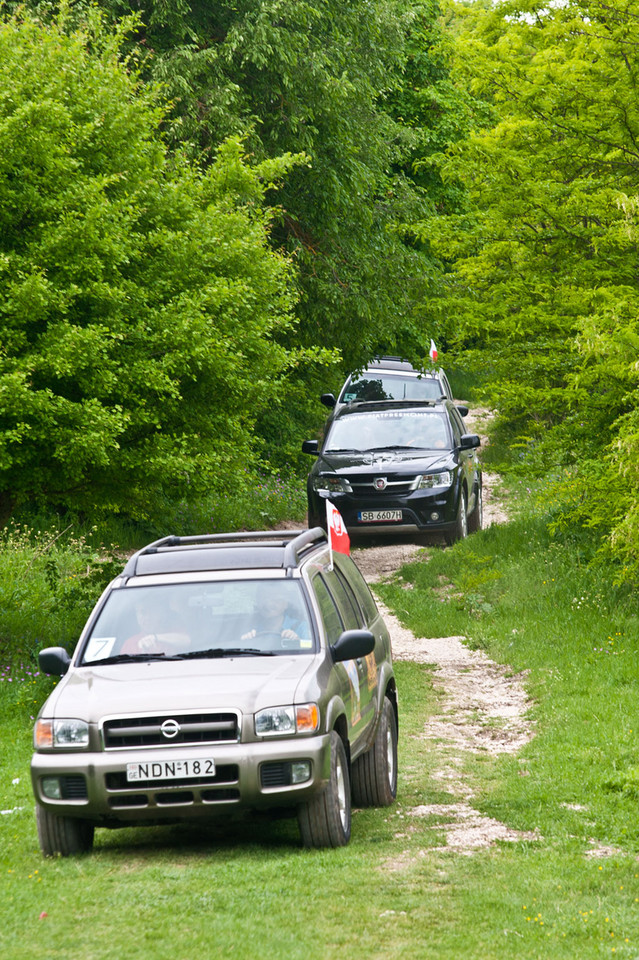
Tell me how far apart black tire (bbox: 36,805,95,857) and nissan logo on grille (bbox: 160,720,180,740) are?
74cm

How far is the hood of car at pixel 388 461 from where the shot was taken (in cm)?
1770

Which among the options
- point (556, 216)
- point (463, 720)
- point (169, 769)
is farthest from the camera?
point (556, 216)

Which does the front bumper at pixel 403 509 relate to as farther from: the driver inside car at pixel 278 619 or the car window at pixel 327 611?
the driver inside car at pixel 278 619

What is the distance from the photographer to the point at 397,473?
17578 mm

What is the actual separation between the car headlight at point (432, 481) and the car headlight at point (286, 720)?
1134 centimetres

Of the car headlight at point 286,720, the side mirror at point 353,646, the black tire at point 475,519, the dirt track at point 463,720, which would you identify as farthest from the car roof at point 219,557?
the black tire at point 475,519

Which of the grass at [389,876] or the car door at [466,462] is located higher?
the car door at [466,462]

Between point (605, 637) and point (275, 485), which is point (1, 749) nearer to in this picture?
point (605, 637)

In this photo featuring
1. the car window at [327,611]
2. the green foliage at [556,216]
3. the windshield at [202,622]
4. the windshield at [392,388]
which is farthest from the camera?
the windshield at [392,388]

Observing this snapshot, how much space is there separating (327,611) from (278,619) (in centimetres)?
42

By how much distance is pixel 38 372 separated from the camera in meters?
10.9

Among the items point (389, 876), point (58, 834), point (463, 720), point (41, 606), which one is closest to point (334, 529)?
point (463, 720)

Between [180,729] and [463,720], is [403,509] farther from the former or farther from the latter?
[180,729]

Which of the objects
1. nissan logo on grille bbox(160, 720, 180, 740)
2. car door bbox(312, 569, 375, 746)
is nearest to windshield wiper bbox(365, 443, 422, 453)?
car door bbox(312, 569, 375, 746)
